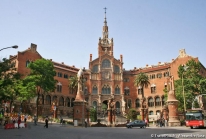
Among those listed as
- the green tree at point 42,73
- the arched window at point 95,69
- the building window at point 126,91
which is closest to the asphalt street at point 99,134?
the green tree at point 42,73

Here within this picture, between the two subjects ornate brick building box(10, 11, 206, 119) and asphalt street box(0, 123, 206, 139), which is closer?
asphalt street box(0, 123, 206, 139)

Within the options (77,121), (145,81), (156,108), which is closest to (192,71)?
(145,81)

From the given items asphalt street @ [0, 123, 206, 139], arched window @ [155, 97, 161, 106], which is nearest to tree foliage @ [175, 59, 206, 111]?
arched window @ [155, 97, 161, 106]

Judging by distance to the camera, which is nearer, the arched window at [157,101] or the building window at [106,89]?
the arched window at [157,101]

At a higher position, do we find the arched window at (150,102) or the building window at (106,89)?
the building window at (106,89)

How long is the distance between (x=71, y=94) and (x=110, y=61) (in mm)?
16546

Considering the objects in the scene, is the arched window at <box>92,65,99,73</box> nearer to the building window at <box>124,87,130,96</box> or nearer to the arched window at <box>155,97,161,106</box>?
the building window at <box>124,87,130,96</box>

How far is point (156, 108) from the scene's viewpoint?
69188 millimetres

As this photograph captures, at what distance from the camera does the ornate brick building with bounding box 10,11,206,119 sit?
6781cm

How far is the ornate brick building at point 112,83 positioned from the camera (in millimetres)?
67812

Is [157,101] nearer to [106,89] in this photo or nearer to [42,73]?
[106,89]

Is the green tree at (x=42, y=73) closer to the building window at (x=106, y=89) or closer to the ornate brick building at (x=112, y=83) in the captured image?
the ornate brick building at (x=112, y=83)

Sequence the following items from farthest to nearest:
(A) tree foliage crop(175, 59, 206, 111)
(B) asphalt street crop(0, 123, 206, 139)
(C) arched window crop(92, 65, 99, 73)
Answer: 1. (C) arched window crop(92, 65, 99, 73)
2. (A) tree foliage crop(175, 59, 206, 111)
3. (B) asphalt street crop(0, 123, 206, 139)

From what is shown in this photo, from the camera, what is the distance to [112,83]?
72562 millimetres
